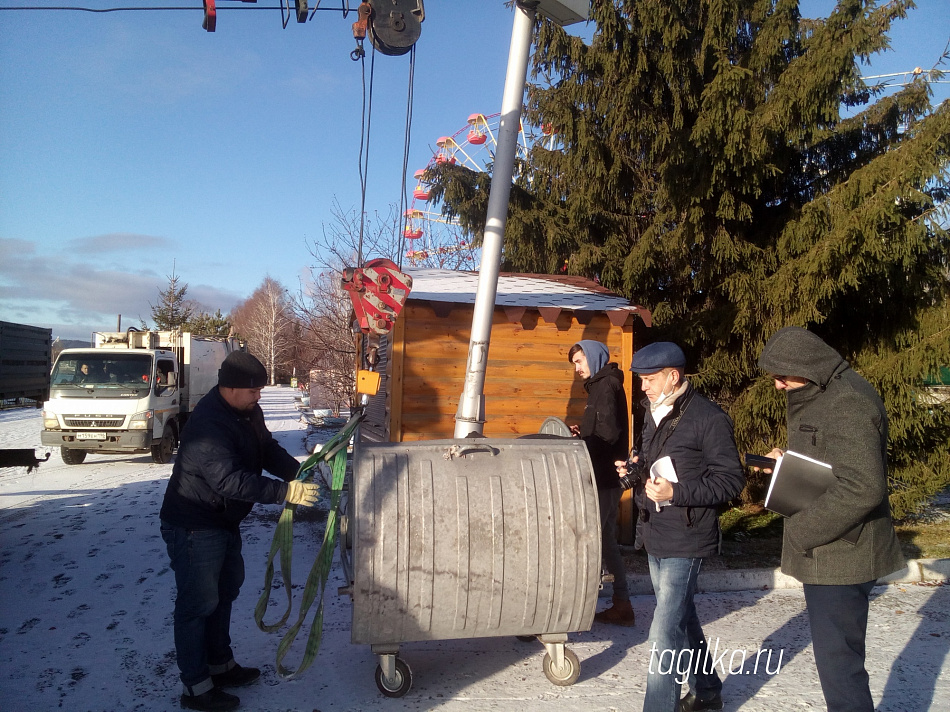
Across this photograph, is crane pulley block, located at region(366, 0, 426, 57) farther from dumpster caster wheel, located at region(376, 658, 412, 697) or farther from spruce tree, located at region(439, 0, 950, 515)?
dumpster caster wheel, located at region(376, 658, 412, 697)

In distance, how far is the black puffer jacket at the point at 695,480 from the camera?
3072 mm

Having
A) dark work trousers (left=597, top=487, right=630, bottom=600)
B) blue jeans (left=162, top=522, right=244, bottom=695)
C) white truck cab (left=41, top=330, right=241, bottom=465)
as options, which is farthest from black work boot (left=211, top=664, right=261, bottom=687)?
white truck cab (left=41, top=330, right=241, bottom=465)

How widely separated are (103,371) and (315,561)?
11125 mm

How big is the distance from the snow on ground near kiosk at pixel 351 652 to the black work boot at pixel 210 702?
0.09m

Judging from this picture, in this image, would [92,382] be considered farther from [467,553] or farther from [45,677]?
[467,553]

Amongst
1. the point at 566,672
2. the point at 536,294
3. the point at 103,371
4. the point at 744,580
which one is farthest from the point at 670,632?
the point at 103,371

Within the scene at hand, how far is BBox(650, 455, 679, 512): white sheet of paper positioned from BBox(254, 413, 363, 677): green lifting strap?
5.62 ft

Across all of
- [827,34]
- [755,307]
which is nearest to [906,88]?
[827,34]

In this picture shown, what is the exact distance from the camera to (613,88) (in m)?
8.03

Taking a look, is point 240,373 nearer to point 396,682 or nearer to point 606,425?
point 396,682

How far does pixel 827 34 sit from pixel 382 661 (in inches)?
284

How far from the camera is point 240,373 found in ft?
12.2

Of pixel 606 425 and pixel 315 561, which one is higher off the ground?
pixel 606 425

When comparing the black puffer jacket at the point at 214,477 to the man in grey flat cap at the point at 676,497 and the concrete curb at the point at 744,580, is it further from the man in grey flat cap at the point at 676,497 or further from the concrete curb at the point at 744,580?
the concrete curb at the point at 744,580
